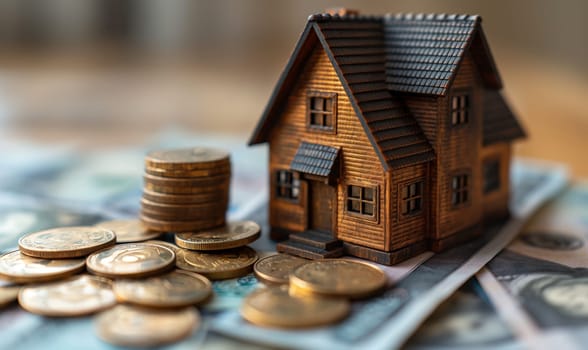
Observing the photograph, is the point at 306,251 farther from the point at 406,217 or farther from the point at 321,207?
the point at 406,217

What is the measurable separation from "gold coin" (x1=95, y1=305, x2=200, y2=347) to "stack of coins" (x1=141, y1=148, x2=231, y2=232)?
6.63 ft

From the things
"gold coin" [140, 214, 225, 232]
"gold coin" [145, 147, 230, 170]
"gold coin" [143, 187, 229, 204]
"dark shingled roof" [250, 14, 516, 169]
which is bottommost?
"gold coin" [140, 214, 225, 232]

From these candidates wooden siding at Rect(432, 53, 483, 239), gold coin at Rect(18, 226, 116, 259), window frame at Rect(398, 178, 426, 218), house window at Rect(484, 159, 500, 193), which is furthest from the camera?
house window at Rect(484, 159, 500, 193)

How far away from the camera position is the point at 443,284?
7.44 metres

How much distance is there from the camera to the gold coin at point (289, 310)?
6367mm

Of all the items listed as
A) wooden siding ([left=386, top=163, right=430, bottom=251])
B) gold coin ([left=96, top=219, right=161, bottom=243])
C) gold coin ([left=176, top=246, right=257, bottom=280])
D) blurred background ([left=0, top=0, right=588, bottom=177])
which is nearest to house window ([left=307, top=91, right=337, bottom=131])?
wooden siding ([left=386, top=163, right=430, bottom=251])

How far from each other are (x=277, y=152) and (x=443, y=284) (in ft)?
8.83

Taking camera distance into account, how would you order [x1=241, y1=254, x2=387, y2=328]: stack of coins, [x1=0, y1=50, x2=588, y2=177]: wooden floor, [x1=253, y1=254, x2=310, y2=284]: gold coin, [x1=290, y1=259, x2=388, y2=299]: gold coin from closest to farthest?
1. [x1=241, y1=254, x2=387, y2=328]: stack of coins
2. [x1=290, y1=259, x2=388, y2=299]: gold coin
3. [x1=253, y1=254, x2=310, y2=284]: gold coin
4. [x1=0, y1=50, x2=588, y2=177]: wooden floor

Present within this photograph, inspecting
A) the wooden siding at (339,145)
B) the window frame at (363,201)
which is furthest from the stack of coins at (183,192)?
the window frame at (363,201)

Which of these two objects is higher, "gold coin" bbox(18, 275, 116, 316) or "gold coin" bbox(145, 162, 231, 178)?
"gold coin" bbox(145, 162, 231, 178)

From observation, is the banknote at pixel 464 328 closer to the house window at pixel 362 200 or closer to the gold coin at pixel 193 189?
the house window at pixel 362 200

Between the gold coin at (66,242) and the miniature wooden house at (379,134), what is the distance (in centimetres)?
208

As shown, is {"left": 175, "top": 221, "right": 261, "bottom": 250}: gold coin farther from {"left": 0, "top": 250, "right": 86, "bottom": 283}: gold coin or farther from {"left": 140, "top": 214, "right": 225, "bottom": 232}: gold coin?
{"left": 0, "top": 250, "right": 86, "bottom": 283}: gold coin

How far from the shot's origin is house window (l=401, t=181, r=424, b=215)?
813 centimetres
